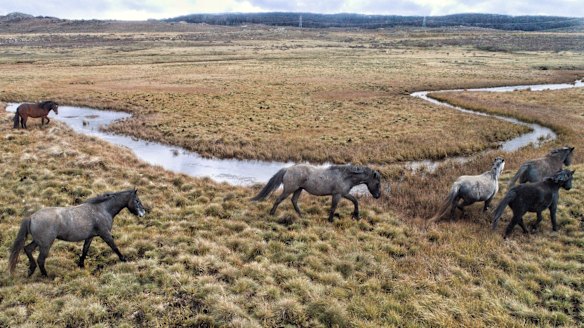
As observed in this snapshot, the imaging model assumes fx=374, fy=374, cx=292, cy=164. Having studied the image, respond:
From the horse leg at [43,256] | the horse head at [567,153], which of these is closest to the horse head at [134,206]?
the horse leg at [43,256]

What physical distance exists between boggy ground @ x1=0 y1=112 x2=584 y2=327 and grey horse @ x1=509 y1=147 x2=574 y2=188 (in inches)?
43.3

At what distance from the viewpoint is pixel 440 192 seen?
50.3 ft

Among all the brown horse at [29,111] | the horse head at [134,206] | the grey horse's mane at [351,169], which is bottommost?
the horse head at [134,206]

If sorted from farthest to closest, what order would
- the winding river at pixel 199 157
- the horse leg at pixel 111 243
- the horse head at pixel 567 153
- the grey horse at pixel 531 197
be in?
the winding river at pixel 199 157 → the horse head at pixel 567 153 → the grey horse at pixel 531 197 → the horse leg at pixel 111 243

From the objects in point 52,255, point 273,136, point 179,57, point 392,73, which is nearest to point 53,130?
point 273,136

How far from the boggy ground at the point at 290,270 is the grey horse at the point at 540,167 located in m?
1.10

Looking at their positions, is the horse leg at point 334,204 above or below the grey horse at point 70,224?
below

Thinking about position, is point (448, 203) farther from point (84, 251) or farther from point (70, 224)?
point (70, 224)

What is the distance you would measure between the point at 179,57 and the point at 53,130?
2855 inches

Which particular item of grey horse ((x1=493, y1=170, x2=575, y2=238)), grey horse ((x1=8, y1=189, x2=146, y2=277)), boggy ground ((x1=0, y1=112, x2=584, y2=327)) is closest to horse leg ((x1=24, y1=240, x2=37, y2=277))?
grey horse ((x1=8, y1=189, x2=146, y2=277))

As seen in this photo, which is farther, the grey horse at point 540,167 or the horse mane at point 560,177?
the grey horse at point 540,167

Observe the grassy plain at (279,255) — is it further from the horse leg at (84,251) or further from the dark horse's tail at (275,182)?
the dark horse's tail at (275,182)

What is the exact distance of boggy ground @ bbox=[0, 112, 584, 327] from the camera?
25.0ft

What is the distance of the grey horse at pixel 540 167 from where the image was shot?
13.8 metres
